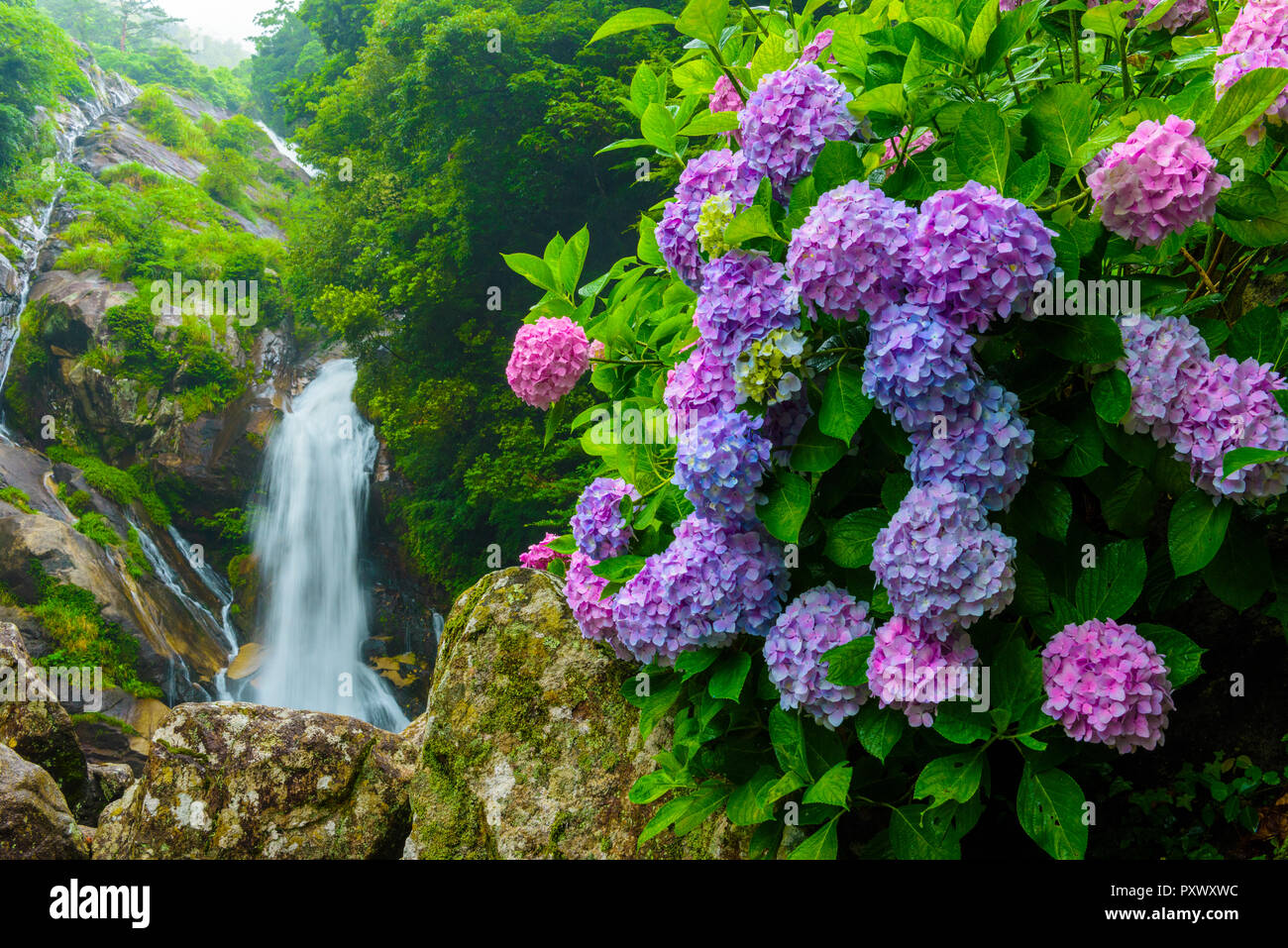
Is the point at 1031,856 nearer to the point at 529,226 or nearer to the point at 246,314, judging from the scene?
the point at 529,226

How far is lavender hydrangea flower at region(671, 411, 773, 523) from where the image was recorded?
1.29 metres

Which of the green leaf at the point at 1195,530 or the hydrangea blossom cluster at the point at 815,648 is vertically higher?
the green leaf at the point at 1195,530

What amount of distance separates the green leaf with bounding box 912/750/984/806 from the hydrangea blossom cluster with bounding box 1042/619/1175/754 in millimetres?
146

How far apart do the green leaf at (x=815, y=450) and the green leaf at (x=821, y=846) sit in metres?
0.60

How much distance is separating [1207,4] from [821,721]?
1509 millimetres

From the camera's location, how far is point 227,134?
20.0 meters

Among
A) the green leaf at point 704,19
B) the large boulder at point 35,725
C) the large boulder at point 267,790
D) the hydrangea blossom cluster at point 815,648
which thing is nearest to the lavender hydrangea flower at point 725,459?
the hydrangea blossom cluster at point 815,648

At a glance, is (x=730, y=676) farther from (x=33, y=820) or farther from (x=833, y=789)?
(x=33, y=820)

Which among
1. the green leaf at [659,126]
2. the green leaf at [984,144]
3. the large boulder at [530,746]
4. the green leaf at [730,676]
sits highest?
the green leaf at [659,126]

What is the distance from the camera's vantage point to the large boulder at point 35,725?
4.54m

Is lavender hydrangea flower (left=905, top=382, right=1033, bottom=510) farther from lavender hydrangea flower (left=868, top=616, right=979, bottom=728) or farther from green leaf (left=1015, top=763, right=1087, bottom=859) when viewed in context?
green leaf (left=1015, top=763, right=1087, bottom=859)

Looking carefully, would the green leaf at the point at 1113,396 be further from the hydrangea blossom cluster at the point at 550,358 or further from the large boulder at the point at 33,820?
the large boulder at the point at 33,820

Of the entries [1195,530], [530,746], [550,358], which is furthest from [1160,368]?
[530,746]

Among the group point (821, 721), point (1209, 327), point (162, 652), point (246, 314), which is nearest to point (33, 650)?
point (162, 652)
